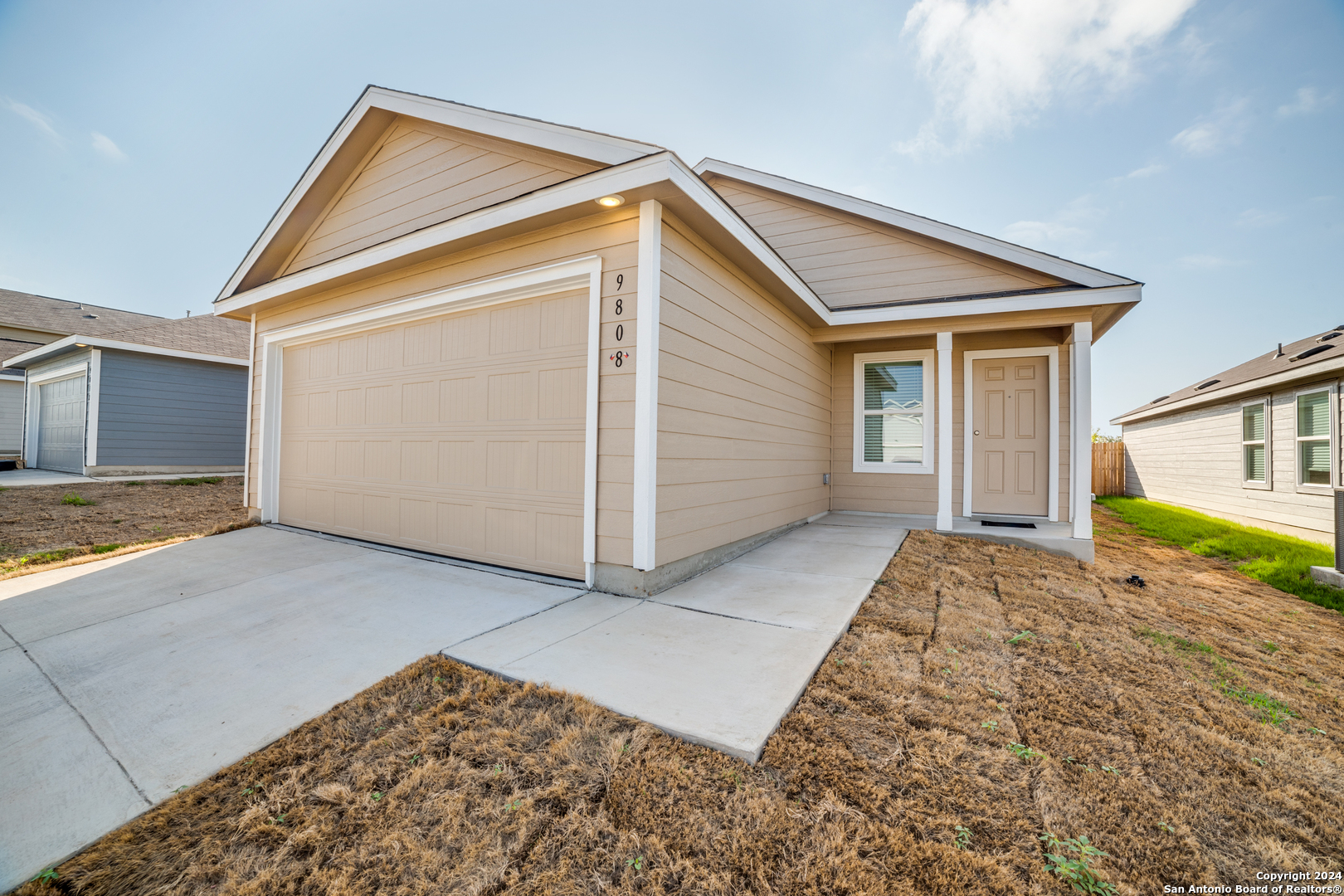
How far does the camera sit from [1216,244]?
15266 millimetres

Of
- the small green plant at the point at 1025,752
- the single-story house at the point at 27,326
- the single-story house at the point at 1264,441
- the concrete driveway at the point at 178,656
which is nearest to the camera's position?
the concrete driveway at the point at 178,656

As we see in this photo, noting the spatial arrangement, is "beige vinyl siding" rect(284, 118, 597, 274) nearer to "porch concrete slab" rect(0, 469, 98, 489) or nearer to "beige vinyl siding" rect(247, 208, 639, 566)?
"beige vinyl siding" rect(247, 208, 639, 566)

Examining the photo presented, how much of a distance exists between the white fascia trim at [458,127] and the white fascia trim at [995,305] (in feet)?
13.0

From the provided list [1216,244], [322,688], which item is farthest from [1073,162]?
[322,688]

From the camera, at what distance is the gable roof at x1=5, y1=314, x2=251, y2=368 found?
10805 mm

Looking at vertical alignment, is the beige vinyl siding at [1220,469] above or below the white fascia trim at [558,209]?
below

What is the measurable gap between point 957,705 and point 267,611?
422 cm

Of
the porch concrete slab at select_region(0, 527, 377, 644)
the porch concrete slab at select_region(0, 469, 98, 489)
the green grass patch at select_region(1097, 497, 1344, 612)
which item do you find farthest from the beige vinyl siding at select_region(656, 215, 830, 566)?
the porch concrete slab at select_region(0, 469, 98, 489)

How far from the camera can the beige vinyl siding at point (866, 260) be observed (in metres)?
6.72

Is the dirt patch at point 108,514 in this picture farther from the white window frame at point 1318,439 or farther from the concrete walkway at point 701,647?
the white window frame at point 1318,439

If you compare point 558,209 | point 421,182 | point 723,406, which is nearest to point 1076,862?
point 723,406

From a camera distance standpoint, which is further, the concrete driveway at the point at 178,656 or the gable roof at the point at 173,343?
the gable roof at the point at 173,343

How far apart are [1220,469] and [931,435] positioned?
7.87m

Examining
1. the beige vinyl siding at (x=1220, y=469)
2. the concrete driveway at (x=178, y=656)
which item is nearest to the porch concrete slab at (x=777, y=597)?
the concrete driveway at (x=178, y=656)
